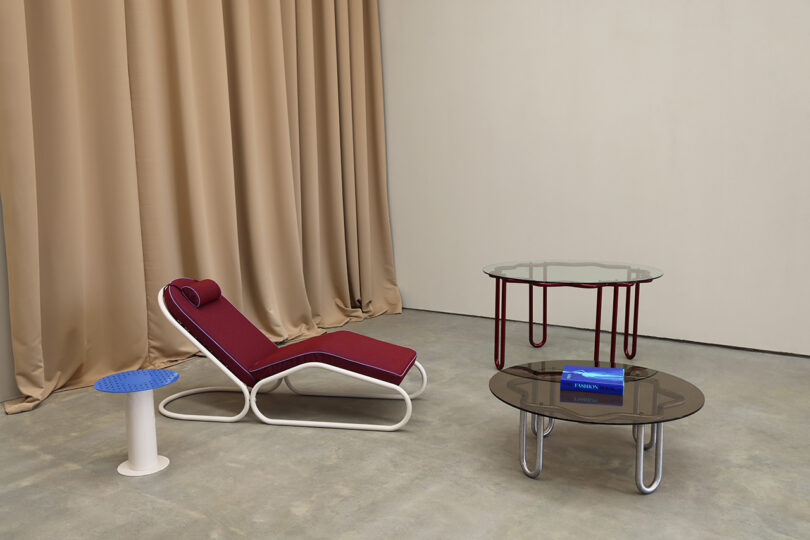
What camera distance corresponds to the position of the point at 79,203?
3320 millimetres

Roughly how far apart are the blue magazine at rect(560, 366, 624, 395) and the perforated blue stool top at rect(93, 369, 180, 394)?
1.39 metres

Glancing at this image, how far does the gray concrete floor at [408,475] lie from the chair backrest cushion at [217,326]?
0.84 ft

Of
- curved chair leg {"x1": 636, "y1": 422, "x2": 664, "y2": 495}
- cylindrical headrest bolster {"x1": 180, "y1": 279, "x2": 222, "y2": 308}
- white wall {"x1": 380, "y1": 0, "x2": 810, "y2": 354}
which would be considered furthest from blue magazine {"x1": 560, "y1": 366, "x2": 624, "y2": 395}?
white wall {"x1": 380, "y1": 0, "x2": 810, "y2": 354}

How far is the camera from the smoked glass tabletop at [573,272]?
10.9 feet

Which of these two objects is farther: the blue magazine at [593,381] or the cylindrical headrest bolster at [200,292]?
the cylindrical headrest bolster at [200,292]

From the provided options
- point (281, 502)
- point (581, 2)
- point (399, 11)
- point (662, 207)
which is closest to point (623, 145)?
point (662, 207)

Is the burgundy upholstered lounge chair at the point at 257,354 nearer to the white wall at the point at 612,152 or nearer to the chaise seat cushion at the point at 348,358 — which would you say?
the chaise seat cushion at the point at 348,358

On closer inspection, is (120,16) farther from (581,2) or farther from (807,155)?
(807,155)

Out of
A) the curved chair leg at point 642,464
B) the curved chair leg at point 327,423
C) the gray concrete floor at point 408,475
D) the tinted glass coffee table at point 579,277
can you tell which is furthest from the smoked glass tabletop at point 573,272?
the curved chair leg at point 642,464

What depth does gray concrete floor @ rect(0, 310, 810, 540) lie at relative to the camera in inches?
78.5

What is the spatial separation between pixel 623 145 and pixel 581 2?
98 centimetres

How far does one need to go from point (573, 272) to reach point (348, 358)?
1.40m

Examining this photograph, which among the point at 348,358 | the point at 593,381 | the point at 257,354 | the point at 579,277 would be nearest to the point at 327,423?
the point at 348,358

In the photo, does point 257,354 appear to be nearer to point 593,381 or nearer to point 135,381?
point 135,381
